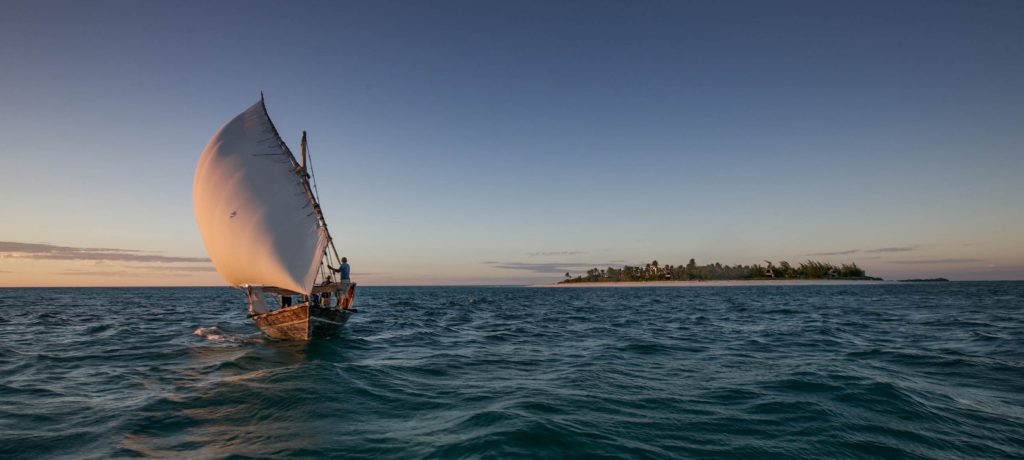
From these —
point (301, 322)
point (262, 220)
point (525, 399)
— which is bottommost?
point (525, 399)

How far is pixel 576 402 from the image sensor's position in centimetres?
1083

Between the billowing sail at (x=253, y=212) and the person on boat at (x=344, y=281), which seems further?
the person on boat at (x=344, y=281)

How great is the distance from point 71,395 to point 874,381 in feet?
68.7

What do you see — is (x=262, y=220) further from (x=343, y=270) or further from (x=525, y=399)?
(x=525, y=399)

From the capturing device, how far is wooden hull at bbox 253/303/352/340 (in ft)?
70.5

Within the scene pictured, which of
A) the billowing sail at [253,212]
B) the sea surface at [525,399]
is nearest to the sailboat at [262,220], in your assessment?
the billowing sail at [253,212]

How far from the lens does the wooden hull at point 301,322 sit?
70.5ft

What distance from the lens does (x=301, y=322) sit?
21625 millimetres

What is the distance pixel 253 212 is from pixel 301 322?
17.6 ft

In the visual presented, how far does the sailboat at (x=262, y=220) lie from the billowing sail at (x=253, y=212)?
0.03 metres

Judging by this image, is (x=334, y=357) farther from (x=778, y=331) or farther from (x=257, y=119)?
(x=778, y=331)

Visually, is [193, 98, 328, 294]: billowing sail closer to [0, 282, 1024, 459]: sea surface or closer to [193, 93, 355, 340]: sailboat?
[193, 93, 355, 340]: sailboat

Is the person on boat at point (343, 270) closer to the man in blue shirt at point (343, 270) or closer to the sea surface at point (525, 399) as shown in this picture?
the man in blue shirt at point (343, 270)

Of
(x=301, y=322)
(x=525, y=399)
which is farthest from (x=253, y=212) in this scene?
(x=525, y=399)
